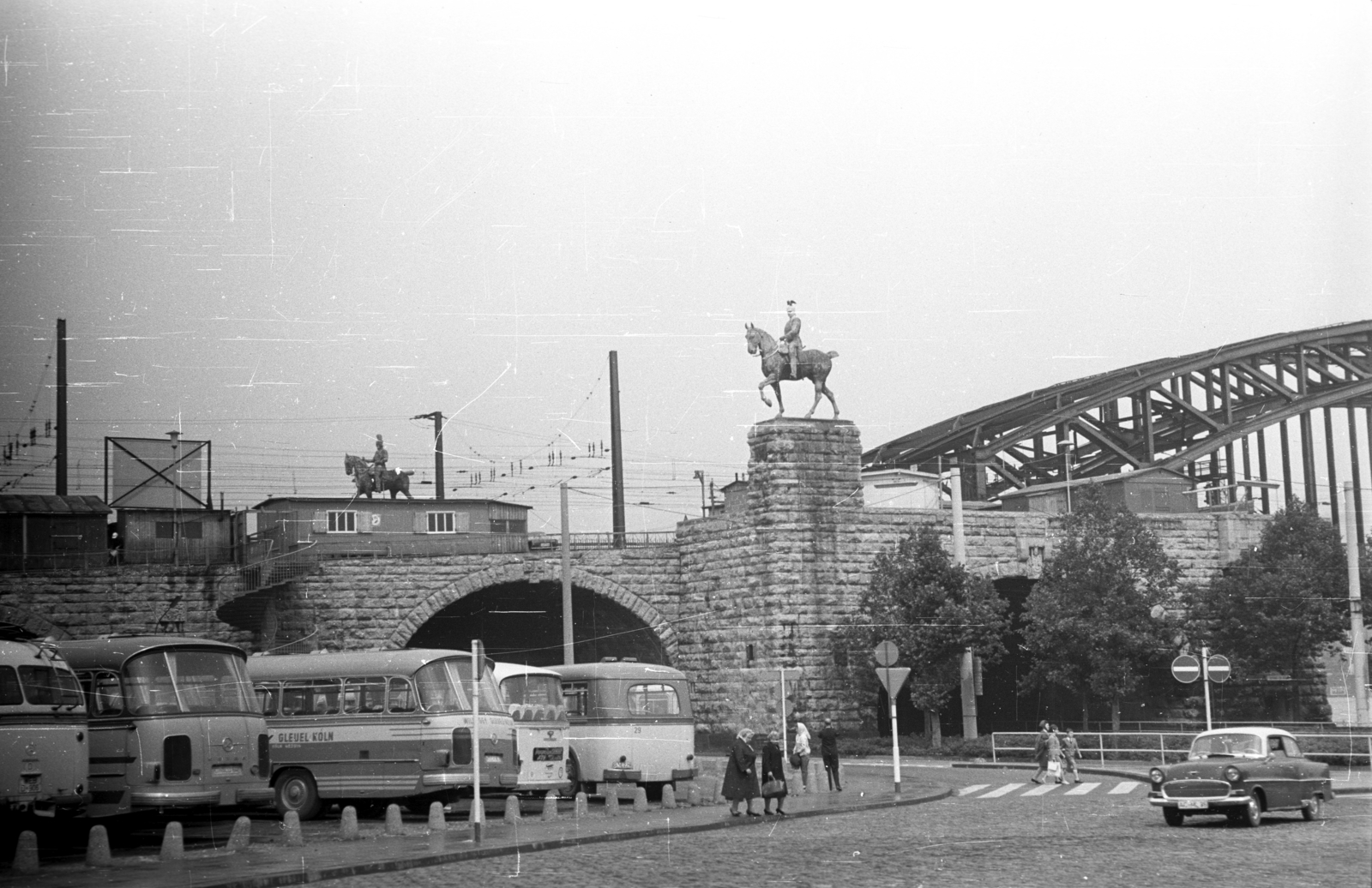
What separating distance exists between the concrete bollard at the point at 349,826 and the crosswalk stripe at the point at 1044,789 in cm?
1258

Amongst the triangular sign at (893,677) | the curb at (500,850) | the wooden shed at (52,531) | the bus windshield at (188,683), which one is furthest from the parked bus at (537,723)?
the wooden shed at (52,531)

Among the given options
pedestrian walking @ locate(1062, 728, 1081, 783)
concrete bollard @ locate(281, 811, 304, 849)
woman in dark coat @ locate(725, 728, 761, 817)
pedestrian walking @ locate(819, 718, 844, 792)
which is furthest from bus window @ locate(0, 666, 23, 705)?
pedestrian walking @ locate(1062, 728, 1081, 783)

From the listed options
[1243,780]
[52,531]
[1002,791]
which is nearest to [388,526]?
[52,531]

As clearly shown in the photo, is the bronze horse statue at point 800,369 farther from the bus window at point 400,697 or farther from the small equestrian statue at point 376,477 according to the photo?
the bus window at point 400,697

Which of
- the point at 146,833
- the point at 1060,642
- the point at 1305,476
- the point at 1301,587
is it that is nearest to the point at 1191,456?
the point at 1305,476

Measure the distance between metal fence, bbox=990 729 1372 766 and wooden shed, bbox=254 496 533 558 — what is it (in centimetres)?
1532

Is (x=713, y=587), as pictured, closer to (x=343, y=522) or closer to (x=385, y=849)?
(x=343, y=522)

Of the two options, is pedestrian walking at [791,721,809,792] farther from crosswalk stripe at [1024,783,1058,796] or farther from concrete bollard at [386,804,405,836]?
concrete bollard at [386,804,405,836]

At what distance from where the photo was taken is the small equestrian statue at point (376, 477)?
2064 inches

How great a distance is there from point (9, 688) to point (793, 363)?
1138 inches

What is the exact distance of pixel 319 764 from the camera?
25828 millimetres

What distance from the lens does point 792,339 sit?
152ft

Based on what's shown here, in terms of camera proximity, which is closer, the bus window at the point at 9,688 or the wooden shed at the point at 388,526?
the bus window at the point at 9,688

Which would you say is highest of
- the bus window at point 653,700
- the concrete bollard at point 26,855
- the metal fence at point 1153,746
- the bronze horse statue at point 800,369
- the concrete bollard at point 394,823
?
the bronze horse statue at point 800,369
